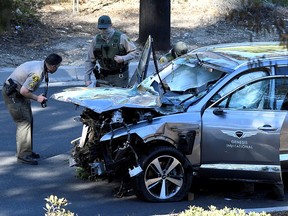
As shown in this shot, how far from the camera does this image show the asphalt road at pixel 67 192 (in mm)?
6602

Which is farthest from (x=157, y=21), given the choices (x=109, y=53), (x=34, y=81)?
(x=34, y=81)

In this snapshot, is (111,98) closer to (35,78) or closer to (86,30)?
(35,78)

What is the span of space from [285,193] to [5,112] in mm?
5720

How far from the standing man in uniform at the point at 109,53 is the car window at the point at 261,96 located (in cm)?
254

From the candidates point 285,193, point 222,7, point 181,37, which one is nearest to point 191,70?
point 285,193

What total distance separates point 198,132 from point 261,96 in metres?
0.80

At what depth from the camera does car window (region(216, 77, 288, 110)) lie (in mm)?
6750

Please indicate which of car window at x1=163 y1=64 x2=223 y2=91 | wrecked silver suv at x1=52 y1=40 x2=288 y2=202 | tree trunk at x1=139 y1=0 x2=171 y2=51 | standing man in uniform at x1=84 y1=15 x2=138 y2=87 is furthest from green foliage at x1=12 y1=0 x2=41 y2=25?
wrecked silver suv at x1=52 y1=40 x2=288 y2=202

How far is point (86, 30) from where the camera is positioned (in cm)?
1783

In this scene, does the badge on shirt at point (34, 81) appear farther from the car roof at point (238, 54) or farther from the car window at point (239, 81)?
the car window at point (239, 81)

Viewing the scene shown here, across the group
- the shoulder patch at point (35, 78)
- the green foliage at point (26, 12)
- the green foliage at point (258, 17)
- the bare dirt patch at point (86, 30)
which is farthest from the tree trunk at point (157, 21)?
the green foliage at point (258, 17)

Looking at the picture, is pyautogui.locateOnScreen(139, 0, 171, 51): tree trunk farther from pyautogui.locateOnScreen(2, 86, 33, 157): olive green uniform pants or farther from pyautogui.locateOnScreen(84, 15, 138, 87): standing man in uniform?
pyautogui.locateOnScreen(2, 86, 33, 157): olive green uniform pants

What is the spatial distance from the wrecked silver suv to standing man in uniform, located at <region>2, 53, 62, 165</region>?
107 cm

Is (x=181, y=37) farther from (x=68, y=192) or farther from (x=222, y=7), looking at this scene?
(x=68, y=192)
